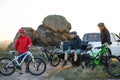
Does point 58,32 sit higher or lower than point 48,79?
higher

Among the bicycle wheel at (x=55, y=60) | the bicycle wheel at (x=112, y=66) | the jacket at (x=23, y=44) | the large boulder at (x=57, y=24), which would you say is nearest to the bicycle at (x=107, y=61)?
the bicycle wheel at (x=112, y=66)

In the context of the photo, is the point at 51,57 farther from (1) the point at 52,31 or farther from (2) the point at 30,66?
(1) the point at 52,31

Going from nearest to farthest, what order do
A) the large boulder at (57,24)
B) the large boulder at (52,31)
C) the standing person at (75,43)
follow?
the standing person at (75,43), the large boulder at (52,31), the large boulder at (57,24)

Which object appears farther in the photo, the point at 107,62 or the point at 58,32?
the point at 58,32

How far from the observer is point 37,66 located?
15594mm

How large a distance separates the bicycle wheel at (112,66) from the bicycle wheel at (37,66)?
2.95m

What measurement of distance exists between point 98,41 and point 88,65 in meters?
6.53

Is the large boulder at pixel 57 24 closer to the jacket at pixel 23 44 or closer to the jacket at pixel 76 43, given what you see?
the jacket at pixel 76 43

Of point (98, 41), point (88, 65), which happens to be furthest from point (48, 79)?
point (98, 41)

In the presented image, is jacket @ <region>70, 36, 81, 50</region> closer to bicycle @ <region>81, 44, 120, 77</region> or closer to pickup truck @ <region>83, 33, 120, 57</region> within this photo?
bicycle @ <region>81, 44, 120, 77</region>

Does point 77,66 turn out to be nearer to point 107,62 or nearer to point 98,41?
point 107,62

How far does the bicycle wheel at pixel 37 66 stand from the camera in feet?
51.0

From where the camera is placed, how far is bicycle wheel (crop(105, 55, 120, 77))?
1402 cm

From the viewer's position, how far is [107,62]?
14102 millimetres
